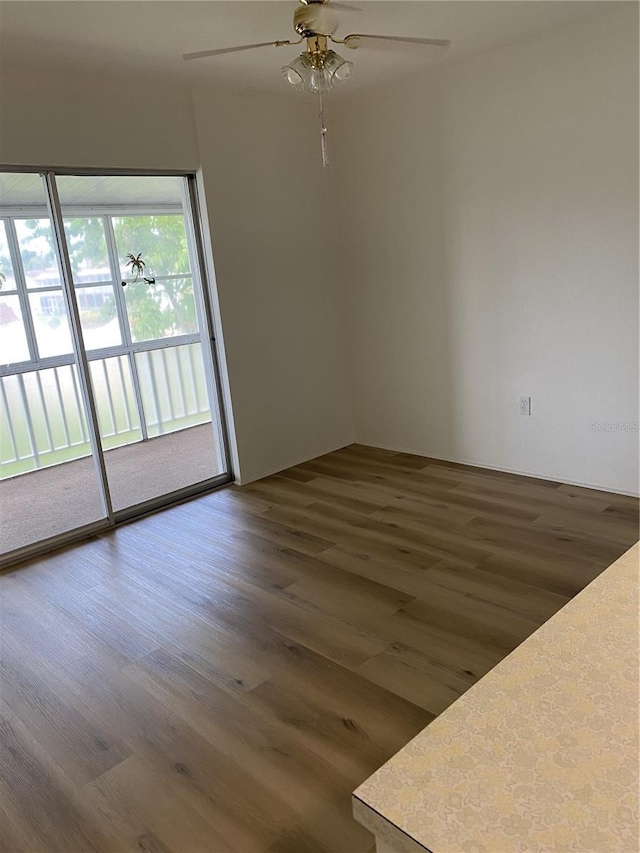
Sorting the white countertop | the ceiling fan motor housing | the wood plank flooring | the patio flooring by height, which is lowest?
the wood plank flooring

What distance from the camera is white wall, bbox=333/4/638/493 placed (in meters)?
3.43

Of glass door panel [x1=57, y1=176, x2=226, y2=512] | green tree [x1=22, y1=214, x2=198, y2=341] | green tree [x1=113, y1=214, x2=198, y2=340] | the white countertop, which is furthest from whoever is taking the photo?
green tree [x1=113, y1=214, x2=198, y2=340]

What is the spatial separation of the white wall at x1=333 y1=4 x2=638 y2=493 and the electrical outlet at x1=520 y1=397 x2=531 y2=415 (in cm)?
4

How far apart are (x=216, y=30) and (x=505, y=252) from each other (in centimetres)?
202

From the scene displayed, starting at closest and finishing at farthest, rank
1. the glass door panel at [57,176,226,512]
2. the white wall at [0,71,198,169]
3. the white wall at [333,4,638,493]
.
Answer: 1. the white wall at [0,71,198,169]
2. the white wall at [333,4,638,493]
3. the glass door panel at [57,176,226,512]

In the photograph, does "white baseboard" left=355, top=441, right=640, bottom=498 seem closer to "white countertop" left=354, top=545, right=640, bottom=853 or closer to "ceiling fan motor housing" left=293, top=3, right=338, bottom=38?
"ceiling fan motor housing" left=293, top=3, right=338, bottom=38

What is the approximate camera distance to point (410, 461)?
185 inches

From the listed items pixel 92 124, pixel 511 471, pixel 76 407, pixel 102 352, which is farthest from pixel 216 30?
pixel 511 471

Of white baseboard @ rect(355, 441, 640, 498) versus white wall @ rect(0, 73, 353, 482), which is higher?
white wall @ rect(0, 73, 353, 482)

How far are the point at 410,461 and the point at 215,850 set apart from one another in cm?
322

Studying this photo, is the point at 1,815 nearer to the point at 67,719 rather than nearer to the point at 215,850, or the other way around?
the point at 67,719

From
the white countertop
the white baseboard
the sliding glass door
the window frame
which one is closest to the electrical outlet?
the white baseboard

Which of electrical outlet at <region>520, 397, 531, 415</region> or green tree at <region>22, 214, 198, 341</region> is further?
electrical outlet at <region>520, 397, 531, 415</region>

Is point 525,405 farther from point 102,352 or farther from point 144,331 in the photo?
point 102,352
